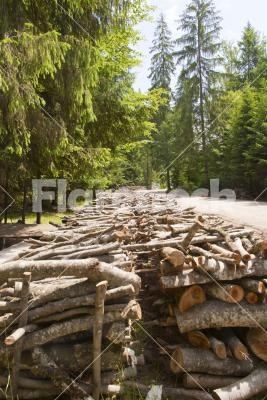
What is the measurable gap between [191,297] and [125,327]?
2.78 ft

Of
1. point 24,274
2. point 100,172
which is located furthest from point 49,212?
point 24,274

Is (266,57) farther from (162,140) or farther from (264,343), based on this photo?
(264,343)

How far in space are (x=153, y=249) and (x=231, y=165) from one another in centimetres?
2169

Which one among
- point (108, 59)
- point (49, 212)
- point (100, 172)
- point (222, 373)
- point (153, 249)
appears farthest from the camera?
point (49, 212)

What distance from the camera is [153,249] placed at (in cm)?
526

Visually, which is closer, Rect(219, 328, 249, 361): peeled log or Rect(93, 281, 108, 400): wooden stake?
Rect(93, 281, 108, 400): wooden stake

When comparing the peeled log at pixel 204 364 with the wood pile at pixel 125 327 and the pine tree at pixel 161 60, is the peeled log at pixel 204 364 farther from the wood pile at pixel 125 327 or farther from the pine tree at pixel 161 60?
the pine tree at pixel 161 60

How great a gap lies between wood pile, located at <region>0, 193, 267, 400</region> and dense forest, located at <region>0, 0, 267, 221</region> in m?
5.25

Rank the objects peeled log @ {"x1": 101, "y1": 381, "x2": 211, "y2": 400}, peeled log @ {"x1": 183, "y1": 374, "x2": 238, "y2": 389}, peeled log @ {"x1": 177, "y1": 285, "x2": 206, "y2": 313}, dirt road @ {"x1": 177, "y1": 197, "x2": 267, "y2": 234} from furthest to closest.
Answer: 1. dirt road @ {"x1": 177, "y1": 197, "x2": 267, "y2": 234}
2. peeled log @ {"x1": 177, "y1": 285, "x2": 206, "y2": 313}
3. peeled log @ {"x1": 183, "y1": 374, "x2": 238, "y2": 389}
4. peeled log @ {"x1": 101, "y1": 381, "x2": 211, "y2": 400}

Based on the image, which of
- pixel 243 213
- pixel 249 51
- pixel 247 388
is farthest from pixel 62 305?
pixel 249 51

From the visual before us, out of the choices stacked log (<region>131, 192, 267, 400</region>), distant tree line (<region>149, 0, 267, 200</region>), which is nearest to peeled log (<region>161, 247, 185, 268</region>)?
stacked log (<region>131, 192, 267, 400</region>)

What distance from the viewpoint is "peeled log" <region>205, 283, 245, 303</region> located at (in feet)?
13.0

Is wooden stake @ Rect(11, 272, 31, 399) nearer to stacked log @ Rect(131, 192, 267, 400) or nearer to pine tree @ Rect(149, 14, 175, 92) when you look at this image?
stacked log @ Rect(131, 192, 267, 400)

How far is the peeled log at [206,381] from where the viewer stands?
3.80 metres
